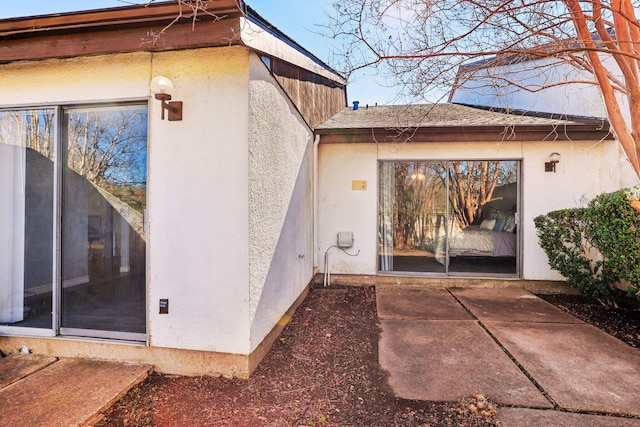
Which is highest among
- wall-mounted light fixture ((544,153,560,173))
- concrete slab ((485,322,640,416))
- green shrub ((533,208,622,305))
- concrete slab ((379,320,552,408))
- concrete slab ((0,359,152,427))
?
wall-mounted light fixture ((544,153,560,173))

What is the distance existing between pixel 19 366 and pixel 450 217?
6363 mm

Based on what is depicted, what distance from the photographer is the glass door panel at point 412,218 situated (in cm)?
618

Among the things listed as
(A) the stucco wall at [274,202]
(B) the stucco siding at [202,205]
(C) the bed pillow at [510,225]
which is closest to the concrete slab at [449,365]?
(A) the stucco wall at [274,202]

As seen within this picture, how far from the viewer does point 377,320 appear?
427 cm

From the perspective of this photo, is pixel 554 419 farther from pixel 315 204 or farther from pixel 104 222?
pixel 315 204

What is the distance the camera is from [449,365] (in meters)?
3.01

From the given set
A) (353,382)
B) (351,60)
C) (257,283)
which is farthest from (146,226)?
(351,60)

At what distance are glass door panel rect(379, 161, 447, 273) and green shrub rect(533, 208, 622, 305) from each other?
5.51ft

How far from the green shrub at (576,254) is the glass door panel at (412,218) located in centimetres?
168

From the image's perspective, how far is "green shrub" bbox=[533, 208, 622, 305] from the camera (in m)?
4.64

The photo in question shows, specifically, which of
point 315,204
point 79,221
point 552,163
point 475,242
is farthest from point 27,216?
point 552,163

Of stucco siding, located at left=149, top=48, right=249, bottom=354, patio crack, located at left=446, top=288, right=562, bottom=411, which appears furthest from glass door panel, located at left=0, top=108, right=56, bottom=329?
patio crack, located at left=446, top=288, right=562, bottom=411

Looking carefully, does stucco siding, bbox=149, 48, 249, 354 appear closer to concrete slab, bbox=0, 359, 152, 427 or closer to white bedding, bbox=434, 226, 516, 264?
concrete slab, bbox=0, 359, 152, 427

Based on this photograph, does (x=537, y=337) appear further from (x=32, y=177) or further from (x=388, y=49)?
(x=32, y=177)
